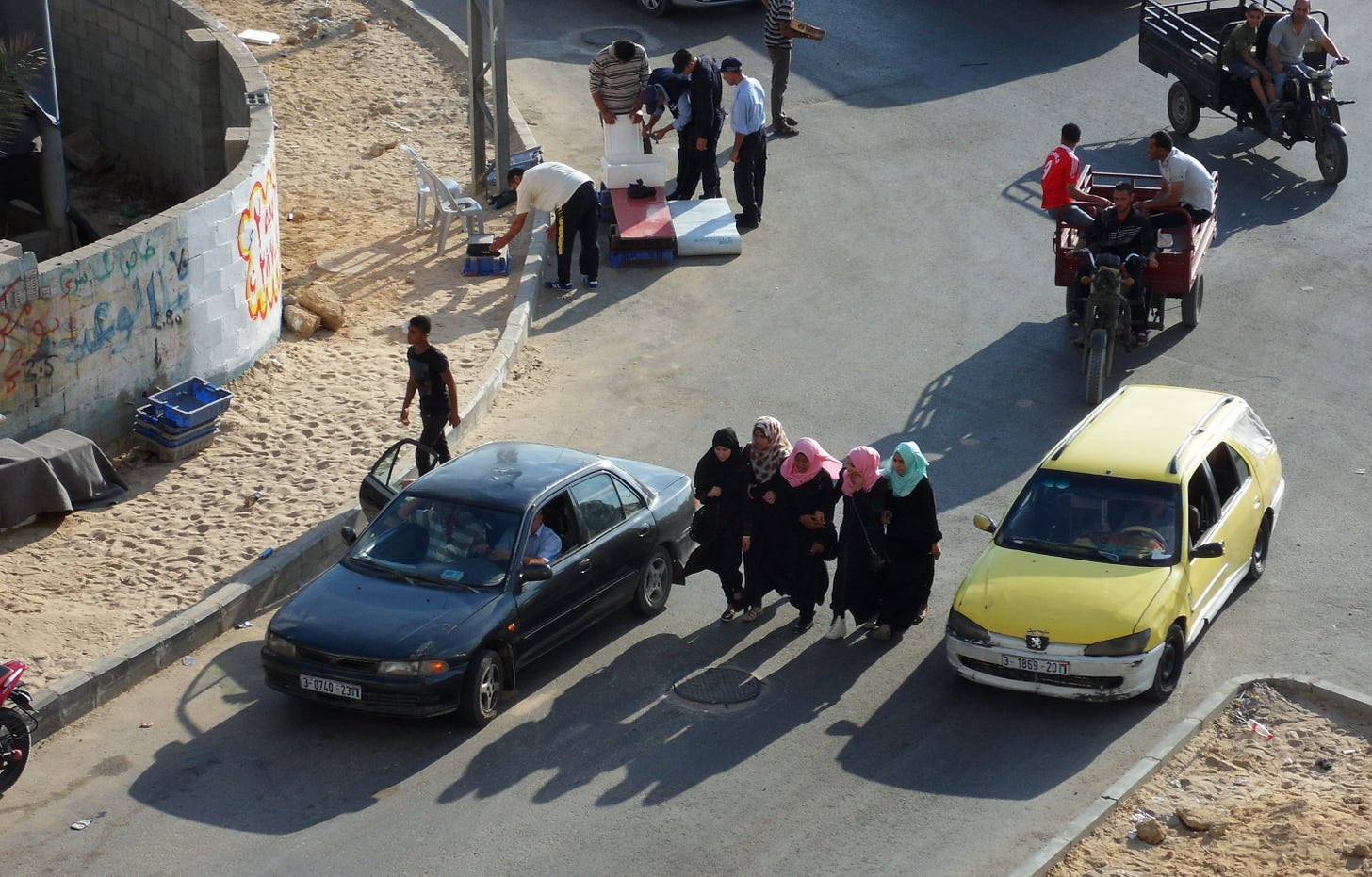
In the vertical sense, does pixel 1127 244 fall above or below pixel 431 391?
above

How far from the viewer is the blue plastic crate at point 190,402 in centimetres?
1357

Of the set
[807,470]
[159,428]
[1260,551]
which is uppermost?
[807,470]

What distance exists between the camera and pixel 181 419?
13.6 metres

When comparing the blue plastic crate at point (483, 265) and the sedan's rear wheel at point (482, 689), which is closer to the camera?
the sedan's rear wheel at point (482, 689)

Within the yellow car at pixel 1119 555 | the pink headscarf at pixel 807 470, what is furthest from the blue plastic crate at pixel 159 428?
the yellow car at pixel 1119 555

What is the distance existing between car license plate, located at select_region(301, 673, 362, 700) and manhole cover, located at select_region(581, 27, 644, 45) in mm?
16261

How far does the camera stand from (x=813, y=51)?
24.2 meters

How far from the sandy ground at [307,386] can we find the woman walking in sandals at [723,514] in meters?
3.17

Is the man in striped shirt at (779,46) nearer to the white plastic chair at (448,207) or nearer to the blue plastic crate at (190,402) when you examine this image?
the white plastic chair at (448,207)

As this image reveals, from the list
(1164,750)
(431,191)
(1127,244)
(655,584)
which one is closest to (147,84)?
(431,191)

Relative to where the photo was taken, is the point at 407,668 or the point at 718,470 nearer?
the point at 407,668

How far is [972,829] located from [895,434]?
5904mm

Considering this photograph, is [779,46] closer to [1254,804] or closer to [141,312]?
[141,312]

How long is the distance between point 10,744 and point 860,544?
18.2ft
